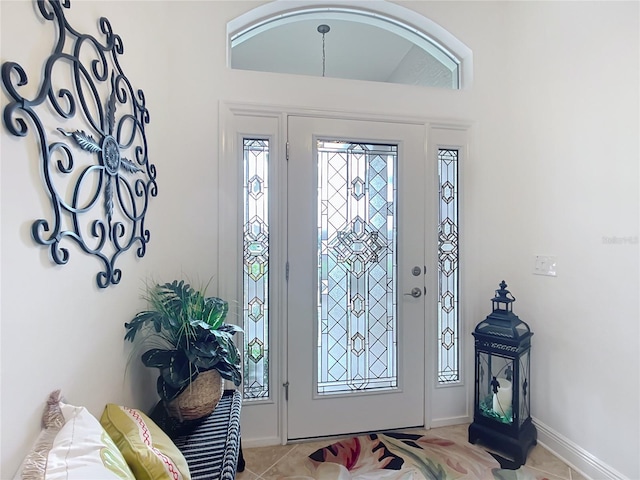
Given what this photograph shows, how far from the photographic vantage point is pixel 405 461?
74.4 inches

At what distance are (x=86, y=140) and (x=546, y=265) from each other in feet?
7.72

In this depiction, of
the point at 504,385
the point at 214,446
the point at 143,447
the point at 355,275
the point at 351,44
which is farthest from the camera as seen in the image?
the point at 351,44

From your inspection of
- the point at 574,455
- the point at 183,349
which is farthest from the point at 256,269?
the point at 574,455

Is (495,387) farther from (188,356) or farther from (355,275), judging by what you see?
(188,356)

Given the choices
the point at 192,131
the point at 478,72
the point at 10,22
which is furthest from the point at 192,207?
the point at 478,72

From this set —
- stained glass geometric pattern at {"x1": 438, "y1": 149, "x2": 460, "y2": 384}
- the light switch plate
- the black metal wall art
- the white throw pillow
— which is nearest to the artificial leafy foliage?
the black metal wall art

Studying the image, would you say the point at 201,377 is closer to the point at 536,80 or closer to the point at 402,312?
the point at 402,312

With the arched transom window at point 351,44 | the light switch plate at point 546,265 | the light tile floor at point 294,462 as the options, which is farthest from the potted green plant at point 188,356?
the light switch plate at point 546,265

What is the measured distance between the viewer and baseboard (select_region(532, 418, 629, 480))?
170 cm

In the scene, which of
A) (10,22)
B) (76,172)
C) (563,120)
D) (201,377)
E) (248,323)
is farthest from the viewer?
(248,323)

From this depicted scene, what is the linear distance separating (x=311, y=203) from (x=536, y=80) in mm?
1606

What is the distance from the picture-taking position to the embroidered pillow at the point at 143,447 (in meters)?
0.93

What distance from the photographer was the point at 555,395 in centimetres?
199

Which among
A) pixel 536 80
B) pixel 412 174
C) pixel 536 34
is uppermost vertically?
pixel 536 34
